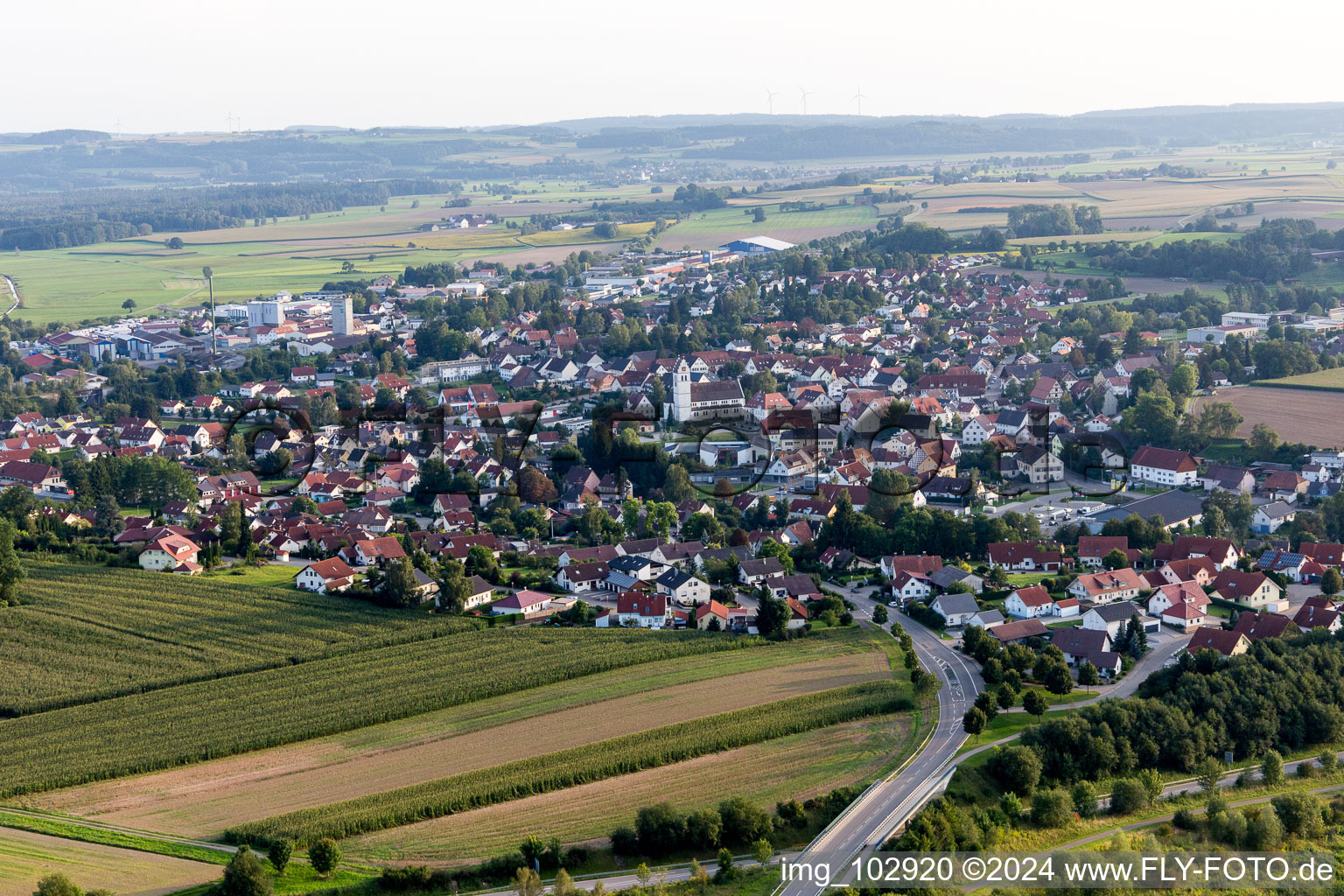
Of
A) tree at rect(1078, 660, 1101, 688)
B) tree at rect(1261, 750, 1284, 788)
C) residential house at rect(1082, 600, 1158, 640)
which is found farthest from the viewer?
residential house at rect(1082, 600, 1158, 640)

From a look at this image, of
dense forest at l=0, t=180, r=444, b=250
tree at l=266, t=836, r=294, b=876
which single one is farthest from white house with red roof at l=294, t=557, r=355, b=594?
dense forest at l=0, t=180, r=444, b=250

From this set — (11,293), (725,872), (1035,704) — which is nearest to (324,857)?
(725,872)

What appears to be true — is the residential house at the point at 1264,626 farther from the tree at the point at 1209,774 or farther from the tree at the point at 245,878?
the tree at the point at 245,878

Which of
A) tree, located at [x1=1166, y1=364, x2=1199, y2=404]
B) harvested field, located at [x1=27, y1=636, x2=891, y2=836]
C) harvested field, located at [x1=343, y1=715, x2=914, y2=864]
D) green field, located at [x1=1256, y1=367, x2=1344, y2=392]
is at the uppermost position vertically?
tree, located at [x1=1166, y1=364, x2=1199, y2=404]

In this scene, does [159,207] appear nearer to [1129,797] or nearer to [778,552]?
[778,552]

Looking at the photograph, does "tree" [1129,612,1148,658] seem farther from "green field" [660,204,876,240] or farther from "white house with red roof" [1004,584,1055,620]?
"green field" [660,204,876,240]

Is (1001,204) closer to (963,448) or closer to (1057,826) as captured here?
(963,448)

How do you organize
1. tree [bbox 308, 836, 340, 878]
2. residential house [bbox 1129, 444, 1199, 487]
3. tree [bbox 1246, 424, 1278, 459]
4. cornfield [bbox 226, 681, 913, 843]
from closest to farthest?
tree [bbox 308, 836, 340, 878] → cornfield [bbox 226, 681, 913, 843] → residential house [bbox 1129, 444, 1199, 487] → tree [bbox 1246, 424, 1278, 459]

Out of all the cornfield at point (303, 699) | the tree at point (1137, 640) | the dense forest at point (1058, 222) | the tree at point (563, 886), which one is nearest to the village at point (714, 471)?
the tree at point (1137, 640)
